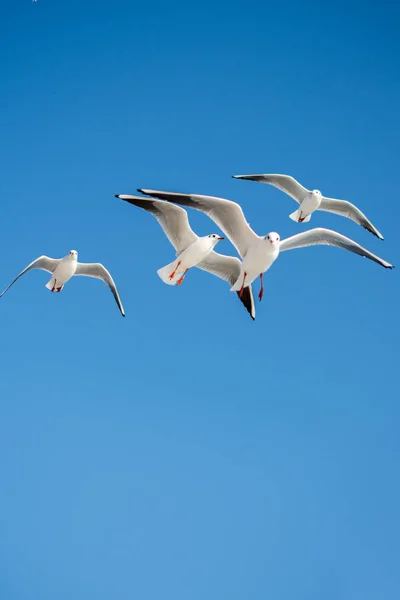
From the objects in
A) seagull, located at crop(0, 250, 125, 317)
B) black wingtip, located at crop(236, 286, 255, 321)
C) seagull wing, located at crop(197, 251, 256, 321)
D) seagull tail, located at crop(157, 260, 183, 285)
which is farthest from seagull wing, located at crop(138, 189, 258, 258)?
seagull, located at crop(0, 250, 125, 317)

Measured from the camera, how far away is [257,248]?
15.7 meters

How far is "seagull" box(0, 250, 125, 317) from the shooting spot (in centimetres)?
2084

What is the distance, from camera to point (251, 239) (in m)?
16.0

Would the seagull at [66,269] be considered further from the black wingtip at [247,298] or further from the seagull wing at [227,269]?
the black wingtip at [247,298]

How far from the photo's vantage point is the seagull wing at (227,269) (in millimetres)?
17766

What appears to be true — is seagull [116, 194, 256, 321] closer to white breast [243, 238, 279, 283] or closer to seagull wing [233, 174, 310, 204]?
white breast [243, 238, 279, 283]

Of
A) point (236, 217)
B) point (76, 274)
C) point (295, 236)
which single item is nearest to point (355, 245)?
point (295, 236)

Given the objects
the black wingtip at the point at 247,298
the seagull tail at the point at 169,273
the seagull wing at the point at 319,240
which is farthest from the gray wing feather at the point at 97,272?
the seagull wing at the point at 319,240

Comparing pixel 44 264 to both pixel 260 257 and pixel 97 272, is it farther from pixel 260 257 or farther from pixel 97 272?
pixel 260 257

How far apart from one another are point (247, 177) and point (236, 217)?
→ 457 cm

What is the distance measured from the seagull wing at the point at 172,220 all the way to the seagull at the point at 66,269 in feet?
14.0

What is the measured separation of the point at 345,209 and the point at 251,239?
6.28 meters

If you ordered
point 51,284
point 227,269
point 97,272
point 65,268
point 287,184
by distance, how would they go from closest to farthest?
point 227,269, point 65,268, point 287,184, point 51,284, point 97,272

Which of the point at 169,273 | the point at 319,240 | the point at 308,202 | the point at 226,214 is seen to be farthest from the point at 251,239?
the point at 308,202
